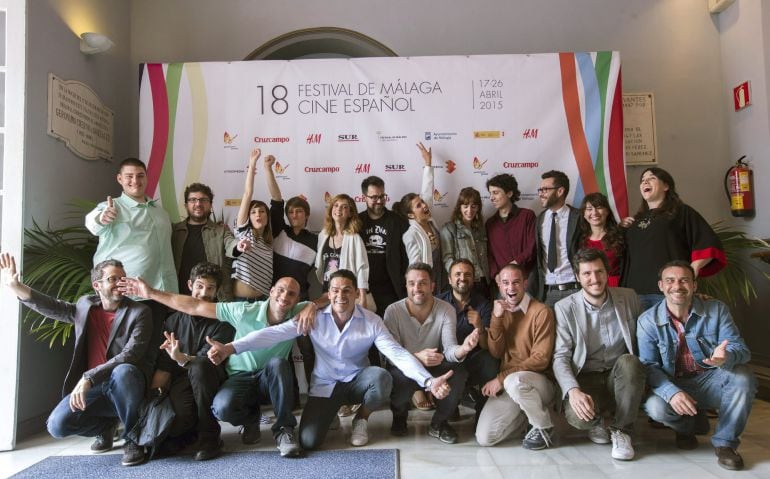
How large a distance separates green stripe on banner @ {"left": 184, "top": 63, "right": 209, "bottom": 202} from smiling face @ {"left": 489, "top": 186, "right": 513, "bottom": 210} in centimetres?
217

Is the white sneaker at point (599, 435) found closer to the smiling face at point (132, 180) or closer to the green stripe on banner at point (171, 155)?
the smiling face at point (132, 180)

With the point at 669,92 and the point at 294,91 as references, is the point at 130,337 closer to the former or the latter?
the point at 294,91

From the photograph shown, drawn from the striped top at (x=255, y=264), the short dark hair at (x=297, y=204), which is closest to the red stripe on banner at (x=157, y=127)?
the striped top at (x=255, y=264)

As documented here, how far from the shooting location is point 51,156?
3.58 m

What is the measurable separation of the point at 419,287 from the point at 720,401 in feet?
4.87

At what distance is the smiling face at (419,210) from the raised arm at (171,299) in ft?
4.87

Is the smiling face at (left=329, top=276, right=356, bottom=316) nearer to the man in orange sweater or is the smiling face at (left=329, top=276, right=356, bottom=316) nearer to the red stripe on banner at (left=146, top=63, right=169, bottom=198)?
the man in orange sweater

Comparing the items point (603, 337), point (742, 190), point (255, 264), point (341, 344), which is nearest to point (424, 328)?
point (341, 344)

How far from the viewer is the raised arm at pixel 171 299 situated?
113 inches

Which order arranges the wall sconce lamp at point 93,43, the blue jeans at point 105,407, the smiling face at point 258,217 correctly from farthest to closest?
1. the wall sconce lamp at point 93,43
2. the smiling face at point 258,217
3. the blue jeans at point 105,407

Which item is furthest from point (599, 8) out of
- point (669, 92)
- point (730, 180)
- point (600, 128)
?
point (730, 180)

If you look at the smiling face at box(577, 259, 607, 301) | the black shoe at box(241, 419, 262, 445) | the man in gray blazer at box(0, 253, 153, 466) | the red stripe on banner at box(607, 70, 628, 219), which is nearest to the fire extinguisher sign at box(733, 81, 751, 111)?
the red stripe on banner at box(607, 70, 628, 219)

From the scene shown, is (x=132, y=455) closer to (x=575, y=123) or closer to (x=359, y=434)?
(x=359, y=434)

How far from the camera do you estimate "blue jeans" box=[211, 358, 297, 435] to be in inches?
107
